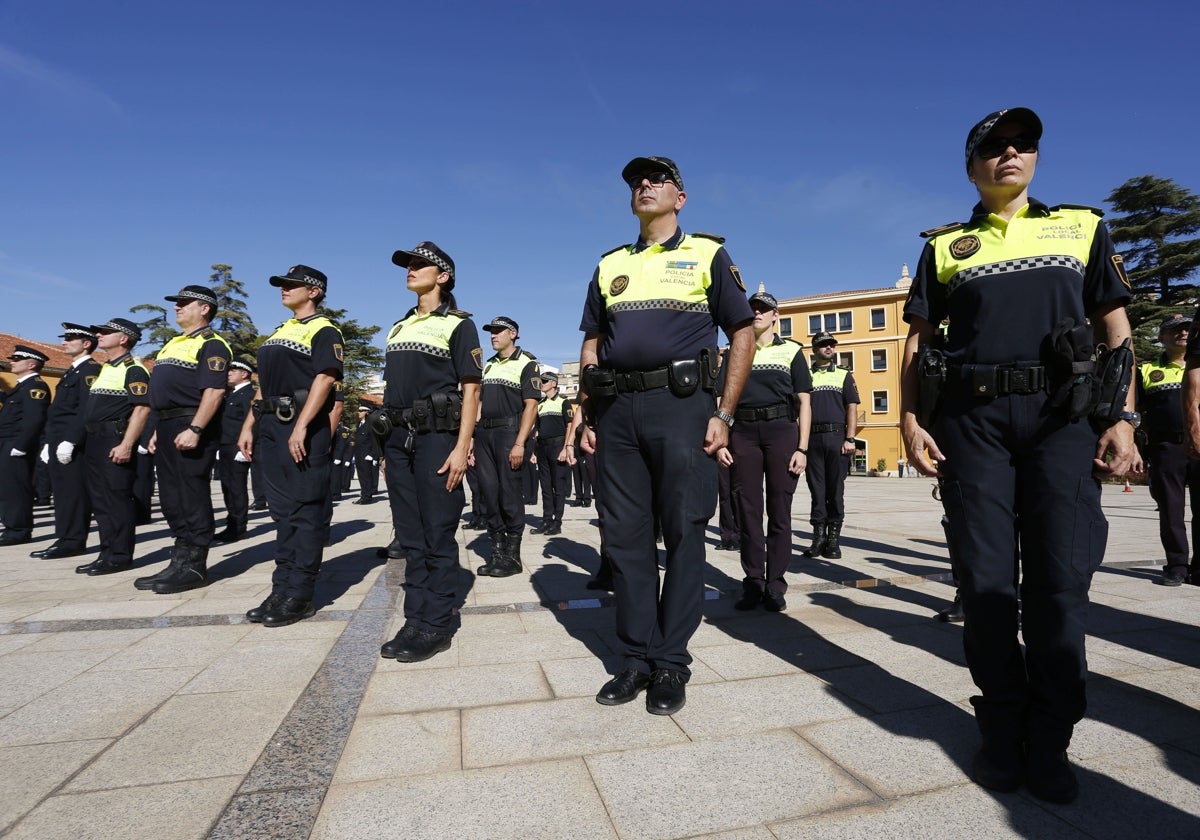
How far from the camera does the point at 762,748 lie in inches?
87.0

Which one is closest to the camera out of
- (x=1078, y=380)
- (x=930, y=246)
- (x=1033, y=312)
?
(x=1078, y=380)

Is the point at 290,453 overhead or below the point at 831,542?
overhead

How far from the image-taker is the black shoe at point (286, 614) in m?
3.96

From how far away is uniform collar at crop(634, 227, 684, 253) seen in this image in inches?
119

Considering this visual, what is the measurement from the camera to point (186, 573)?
16.6 ft

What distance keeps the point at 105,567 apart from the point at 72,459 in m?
1.52

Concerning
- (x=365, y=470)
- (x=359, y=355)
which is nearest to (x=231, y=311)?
(x=359, y=355)

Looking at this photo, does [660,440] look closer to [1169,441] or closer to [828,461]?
[828,461]

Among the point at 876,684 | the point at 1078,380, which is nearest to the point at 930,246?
the point at 1078,380

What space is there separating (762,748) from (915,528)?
7629 millimetres

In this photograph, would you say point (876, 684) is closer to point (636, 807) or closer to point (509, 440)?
point (636, 807)

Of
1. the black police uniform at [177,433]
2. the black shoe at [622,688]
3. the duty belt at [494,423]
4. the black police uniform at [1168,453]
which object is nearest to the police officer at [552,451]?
the duty belt at [494,423]

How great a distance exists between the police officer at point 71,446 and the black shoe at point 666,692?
6595 millimetres

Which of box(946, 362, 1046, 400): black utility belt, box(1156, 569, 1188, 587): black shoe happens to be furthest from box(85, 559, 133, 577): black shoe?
box(1156, 569, 1188, 587): black shoe
